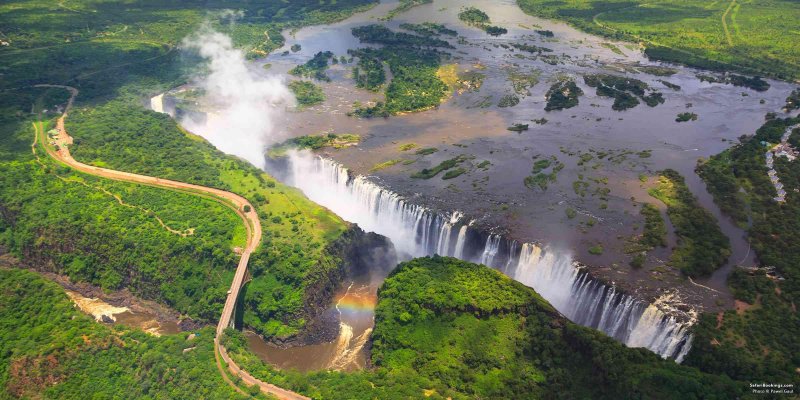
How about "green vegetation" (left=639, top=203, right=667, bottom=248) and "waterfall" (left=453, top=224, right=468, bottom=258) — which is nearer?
"green vegetation" (left=639, top=203, right=667, bottom=248)

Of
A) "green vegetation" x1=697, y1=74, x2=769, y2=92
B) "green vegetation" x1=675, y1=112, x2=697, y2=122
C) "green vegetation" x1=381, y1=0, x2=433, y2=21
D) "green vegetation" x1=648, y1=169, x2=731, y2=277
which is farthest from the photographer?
"green vegetation" x1=381, y1=0, x2=433, y2=21

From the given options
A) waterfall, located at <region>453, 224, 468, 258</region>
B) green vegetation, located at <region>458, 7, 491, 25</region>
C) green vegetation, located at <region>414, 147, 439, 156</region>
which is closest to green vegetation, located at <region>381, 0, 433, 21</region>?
green vegetation, located at <region>458, 7, 491, 25</region>

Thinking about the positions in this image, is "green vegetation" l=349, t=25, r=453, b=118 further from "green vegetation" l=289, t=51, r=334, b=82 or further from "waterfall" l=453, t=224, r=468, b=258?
"waterfall" l=453, t=224, r=468, b=258

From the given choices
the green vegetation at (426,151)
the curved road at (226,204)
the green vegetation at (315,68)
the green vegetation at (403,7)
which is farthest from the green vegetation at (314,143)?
the green vegetation at (403,7)

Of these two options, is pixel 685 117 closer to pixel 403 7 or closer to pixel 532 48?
pixel 532 48

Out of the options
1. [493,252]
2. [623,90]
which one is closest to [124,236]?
[493,252]

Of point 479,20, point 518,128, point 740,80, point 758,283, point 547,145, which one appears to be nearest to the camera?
point 758,283

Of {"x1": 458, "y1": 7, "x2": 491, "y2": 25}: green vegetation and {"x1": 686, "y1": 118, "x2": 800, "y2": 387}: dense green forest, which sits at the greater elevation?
{"x1": 458, "y1": 7, "x2": 491, "y2": 25}: green vegetation

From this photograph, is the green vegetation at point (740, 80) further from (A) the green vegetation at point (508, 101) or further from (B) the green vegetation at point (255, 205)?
(B) the green vegetation at point (255, 205)

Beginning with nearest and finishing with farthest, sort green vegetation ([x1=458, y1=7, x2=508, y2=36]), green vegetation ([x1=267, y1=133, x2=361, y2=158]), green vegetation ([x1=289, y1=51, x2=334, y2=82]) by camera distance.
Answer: green vegetation ([x1=267, y1=133, x2=361, y2=158]) < green vegetation ([x1=289, y1=51, x2=334, y2=82]) < green vegetation ([x1=458, y1=7, x2=508, y2=36])
